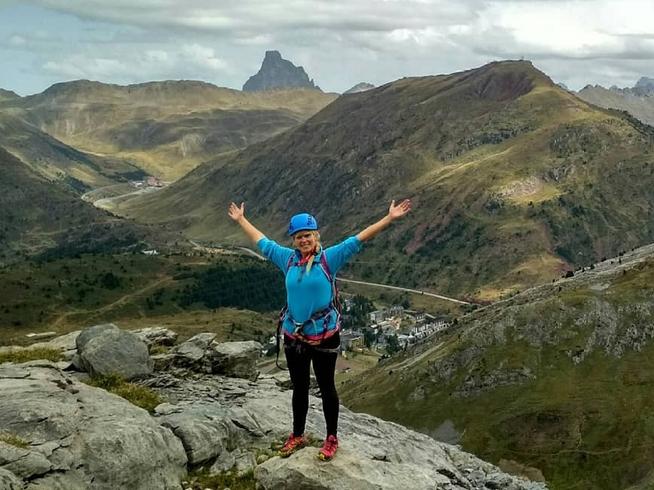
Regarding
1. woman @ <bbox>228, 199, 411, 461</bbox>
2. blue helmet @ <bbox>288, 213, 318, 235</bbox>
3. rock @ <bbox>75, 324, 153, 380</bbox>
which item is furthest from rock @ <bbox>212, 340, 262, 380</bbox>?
blue helmet @ <bbox>288, 213, 318, 235</bbox>

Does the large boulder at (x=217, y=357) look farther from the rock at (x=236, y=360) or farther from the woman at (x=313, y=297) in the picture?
the woman at (x=313, y=297)

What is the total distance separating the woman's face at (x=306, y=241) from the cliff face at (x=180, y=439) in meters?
6.68

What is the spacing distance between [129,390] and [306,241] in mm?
13106

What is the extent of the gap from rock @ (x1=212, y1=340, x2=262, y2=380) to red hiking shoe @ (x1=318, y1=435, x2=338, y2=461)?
16655 mm

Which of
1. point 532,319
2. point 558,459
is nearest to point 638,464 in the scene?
point 558,459

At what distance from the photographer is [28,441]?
69.8 feet

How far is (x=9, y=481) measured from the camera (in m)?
18.5

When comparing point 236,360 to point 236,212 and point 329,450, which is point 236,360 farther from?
point 329,450

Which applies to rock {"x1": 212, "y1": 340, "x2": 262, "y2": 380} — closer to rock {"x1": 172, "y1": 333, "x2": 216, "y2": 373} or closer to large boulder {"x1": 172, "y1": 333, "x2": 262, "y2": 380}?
large boulder {"x1": 172, "y1": 333, "x2": 262, "y2": 380}

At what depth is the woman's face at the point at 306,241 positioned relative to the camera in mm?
19078

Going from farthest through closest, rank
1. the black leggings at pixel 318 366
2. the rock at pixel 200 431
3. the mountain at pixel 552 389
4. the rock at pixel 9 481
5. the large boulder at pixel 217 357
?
the mountain at pixel 552 389 → the large boulder at pixel 217 357 → the rock at pixel 200 431 → the black leggings at pixel 318 366 → the rock at pixel 9 481

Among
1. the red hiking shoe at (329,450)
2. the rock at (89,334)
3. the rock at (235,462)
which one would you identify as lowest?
the rock at (235,462)

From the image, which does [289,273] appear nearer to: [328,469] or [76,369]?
[328,469]

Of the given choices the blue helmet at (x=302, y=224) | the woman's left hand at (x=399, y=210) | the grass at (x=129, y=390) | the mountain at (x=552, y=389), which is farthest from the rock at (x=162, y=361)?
the mountain at (x=552, y=389)
